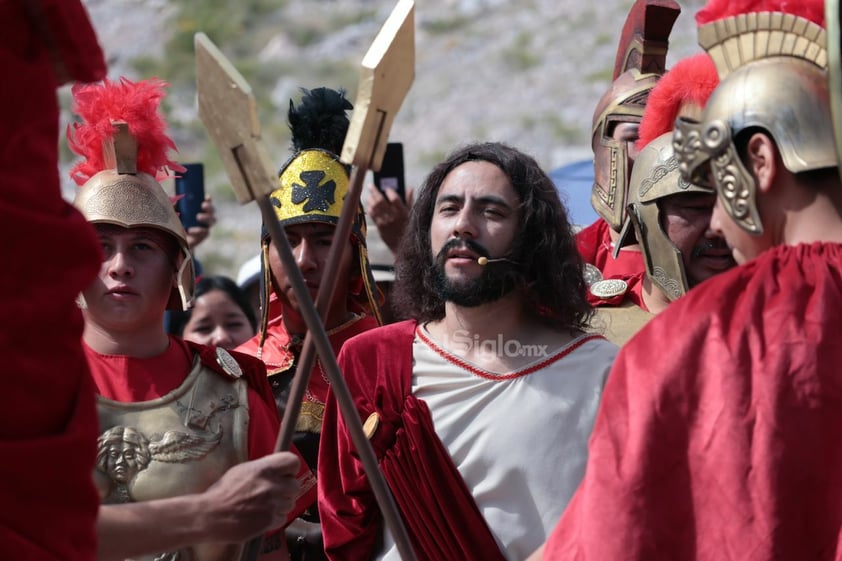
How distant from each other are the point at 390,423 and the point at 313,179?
4.71ft

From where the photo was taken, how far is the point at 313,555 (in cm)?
438

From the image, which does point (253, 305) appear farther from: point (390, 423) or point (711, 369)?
point (711, 369)

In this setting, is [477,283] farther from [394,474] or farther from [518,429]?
[394,474]

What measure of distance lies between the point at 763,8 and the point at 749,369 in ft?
2.53

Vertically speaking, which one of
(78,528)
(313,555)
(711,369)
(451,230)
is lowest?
(313,555)

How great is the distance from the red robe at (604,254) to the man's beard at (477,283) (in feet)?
4.22

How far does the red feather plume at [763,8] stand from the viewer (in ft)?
9.05

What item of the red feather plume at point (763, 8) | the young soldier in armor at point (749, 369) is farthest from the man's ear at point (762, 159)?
the red feather plume at point (763, 8)

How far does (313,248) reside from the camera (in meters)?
4.87

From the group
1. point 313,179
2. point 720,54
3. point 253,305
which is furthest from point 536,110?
point 720,54

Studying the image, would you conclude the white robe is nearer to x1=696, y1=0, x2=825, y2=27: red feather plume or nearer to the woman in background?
x1=696, y1=0, x2=825, y2=27: red feather plume

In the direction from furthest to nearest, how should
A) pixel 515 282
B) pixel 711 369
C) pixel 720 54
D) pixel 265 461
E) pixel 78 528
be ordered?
pixel 515 282, pixel 265 461, pixel 720 54, pixel 711 369, pixel 78 528

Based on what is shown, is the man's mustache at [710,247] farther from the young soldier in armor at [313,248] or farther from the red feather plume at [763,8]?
the red feather plume at [763,8]

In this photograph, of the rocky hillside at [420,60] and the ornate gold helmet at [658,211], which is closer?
the ornate gold helmet at [658,211]
